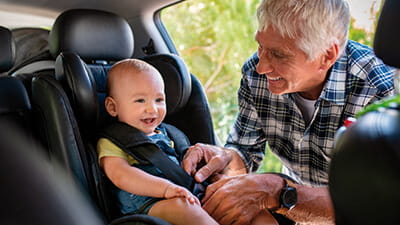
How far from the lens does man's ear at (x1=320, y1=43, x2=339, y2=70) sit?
172cm

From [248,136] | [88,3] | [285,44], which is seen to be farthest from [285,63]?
[88,3]

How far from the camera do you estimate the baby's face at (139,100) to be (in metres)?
1.71

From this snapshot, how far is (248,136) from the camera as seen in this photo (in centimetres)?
209

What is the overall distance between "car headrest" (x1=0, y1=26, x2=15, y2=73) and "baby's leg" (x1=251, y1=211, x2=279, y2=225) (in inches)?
46.7

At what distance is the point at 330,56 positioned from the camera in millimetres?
1739

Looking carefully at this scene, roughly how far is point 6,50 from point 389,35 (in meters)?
1.50

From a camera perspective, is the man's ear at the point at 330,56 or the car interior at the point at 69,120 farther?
the man's ear at the point at 330,56

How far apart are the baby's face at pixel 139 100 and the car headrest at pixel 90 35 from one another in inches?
16.8

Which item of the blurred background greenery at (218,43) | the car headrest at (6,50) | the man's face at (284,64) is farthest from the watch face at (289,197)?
the blurred background greenery at (218,43)

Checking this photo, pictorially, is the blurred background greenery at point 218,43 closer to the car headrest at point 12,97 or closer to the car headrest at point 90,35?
the car headrest at point 90,35

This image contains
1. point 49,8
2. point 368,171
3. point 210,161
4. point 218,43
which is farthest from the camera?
point 218,43

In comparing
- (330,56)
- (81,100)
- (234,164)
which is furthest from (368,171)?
(234,164)

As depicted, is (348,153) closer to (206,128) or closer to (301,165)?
(301,165)

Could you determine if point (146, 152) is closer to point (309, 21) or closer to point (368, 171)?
point (309, 21)
